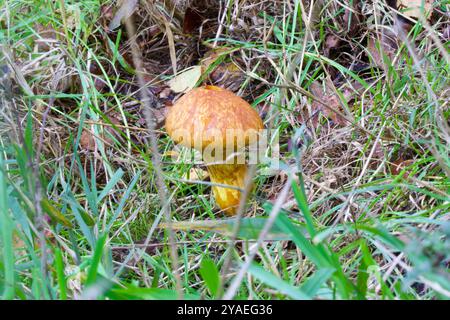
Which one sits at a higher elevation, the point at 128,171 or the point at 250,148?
the point at 250,148

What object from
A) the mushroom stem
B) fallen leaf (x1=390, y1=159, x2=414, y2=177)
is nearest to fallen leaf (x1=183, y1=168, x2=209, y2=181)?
the mushroom stem

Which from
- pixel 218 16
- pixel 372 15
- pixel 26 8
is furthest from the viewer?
pixel 26 8

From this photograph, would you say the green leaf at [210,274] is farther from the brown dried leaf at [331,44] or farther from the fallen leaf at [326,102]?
the brown dried leaf at [331,44]

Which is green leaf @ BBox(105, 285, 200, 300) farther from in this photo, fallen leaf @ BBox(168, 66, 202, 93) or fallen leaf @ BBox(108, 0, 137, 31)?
fallen leaf @ BBox(108, 0, 137, 31)

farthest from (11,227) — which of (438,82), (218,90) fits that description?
(438,82)

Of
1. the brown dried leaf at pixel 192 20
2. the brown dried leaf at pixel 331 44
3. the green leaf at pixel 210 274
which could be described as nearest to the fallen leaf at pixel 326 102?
the brown dried leaf at pixel 331 44

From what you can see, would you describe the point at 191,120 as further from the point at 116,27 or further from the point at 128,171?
the point at 116,27
